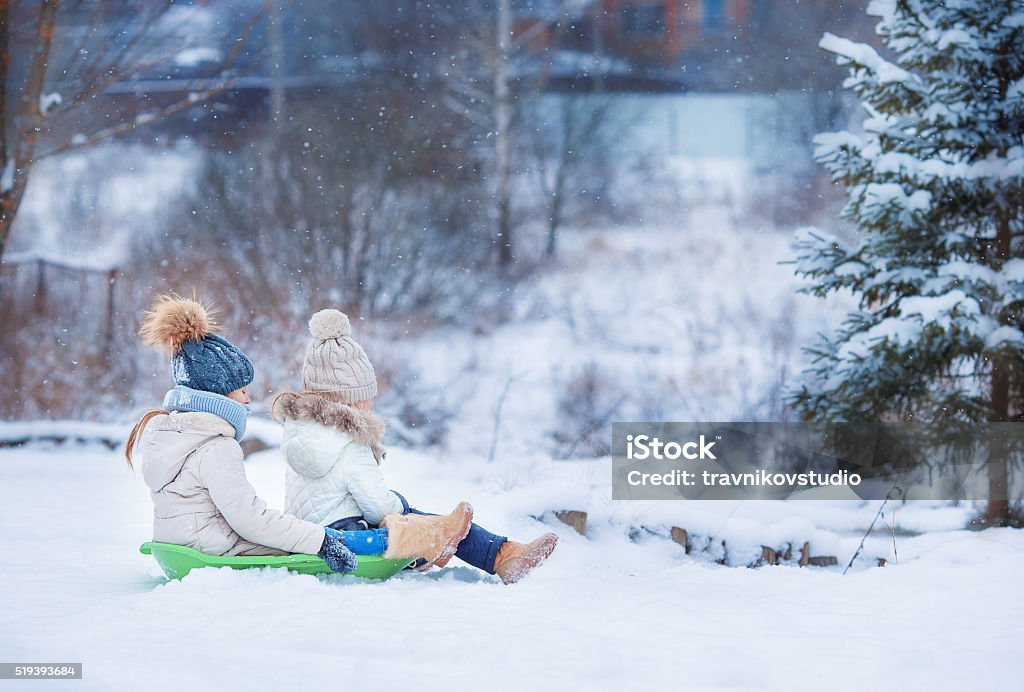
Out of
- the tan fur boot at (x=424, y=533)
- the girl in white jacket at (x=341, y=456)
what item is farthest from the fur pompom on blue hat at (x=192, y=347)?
the tan fur boot at (x=424, y=533)

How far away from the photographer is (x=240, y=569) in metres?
3.34

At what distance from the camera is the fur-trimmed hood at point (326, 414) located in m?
3.51

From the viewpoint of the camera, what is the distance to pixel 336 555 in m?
3.36

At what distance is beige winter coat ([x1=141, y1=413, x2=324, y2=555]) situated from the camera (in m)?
3.31

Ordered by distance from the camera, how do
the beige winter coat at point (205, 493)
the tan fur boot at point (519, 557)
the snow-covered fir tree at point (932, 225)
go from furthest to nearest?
the snow-covered fir tree at point (932, 225), the tan fur boot at point (519, 557), the beige winter coat at point (205, 493)

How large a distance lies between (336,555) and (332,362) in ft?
2.34

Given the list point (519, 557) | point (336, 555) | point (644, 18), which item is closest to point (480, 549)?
point (519, 557)

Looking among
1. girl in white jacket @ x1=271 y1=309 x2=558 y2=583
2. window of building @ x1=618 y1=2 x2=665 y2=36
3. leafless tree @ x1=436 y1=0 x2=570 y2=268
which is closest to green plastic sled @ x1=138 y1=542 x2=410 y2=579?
girl in white jacket @ x1=271 y1=309 x2=558 y2=583

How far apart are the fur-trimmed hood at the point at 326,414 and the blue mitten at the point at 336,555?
38 centimetres

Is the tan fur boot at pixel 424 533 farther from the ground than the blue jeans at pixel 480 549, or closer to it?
farther from the ground

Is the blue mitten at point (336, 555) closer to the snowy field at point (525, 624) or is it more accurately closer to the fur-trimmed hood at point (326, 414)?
the snowy field at point (525, 624)

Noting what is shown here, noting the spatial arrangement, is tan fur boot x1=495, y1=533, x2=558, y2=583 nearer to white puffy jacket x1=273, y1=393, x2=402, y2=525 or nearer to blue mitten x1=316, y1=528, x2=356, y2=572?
white puffy jacket x1=273, y1=393, x2=402, y2=525

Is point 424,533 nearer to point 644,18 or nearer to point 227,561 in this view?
point 227,561

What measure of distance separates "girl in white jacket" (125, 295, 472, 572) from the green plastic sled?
4 cm
